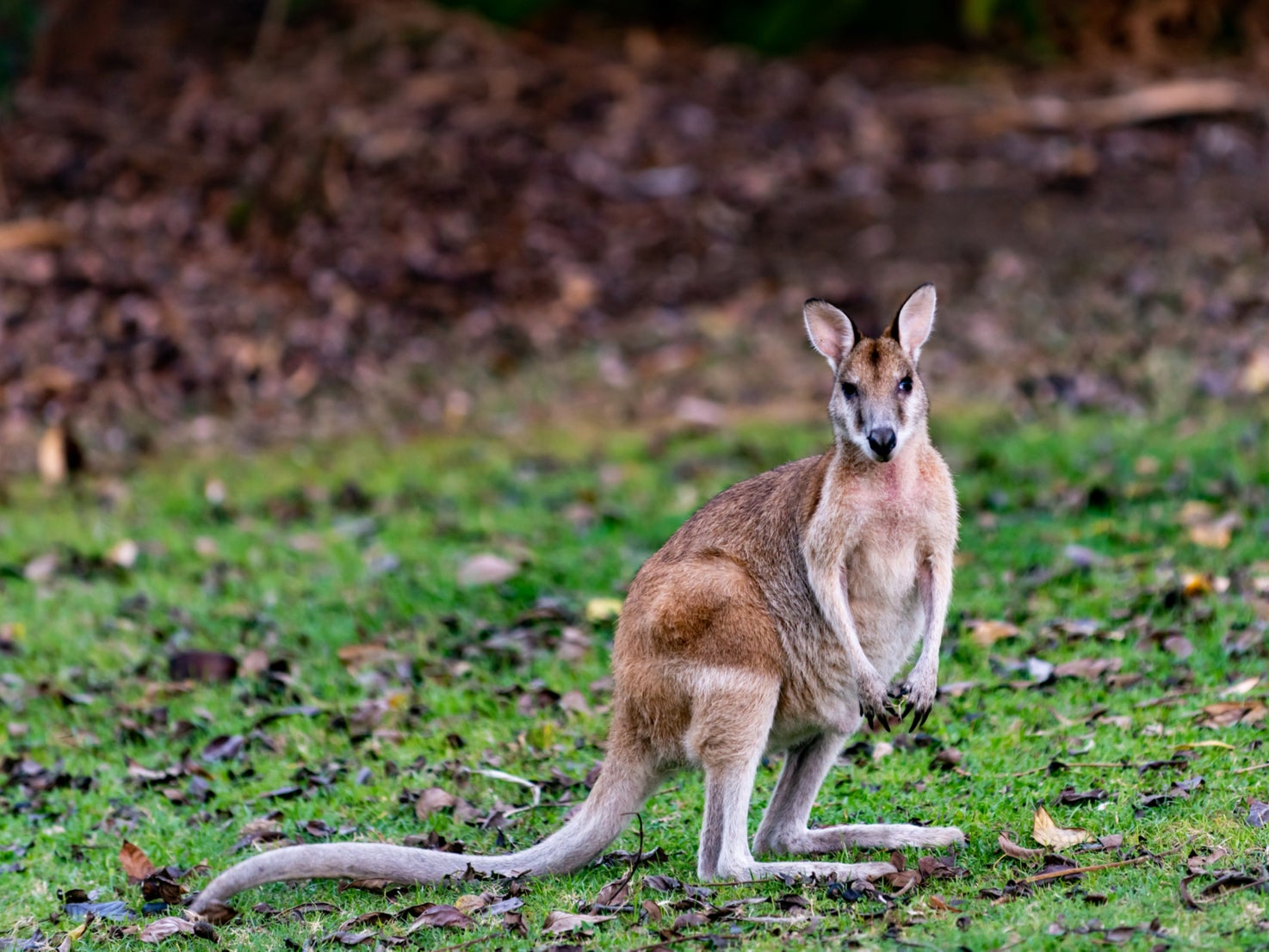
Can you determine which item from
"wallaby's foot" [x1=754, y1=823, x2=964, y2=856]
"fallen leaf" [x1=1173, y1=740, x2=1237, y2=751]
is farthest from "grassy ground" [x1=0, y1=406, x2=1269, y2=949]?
"wallaby's foot" [x1=754, y1=823, x2=964, y2=856]

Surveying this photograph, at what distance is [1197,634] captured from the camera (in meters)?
5.08

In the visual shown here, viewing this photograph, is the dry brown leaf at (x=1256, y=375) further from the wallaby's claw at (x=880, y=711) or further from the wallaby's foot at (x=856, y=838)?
the wallaby's claw at (x=880, y=711)

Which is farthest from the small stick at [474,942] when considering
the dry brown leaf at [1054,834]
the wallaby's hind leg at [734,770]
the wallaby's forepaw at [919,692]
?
the dry brown leaf at [1054,834]

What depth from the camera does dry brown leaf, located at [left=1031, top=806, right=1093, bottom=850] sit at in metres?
3.64

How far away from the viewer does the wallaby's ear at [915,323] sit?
3686mm

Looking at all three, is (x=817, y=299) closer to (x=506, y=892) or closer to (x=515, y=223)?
(x=506, y=892)

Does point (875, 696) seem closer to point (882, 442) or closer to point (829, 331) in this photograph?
point (882, 442)

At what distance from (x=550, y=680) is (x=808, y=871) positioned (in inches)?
69.6

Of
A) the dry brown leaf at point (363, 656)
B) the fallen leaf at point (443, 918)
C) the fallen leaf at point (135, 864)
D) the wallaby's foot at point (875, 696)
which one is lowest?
the fallen leaf at point (135, 864)

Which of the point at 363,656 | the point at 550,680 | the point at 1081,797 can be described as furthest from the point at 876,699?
the point at 363,656

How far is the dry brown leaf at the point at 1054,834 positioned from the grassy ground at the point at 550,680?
0.08 meters

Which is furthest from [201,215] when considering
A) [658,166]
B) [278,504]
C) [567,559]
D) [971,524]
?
[971,524]

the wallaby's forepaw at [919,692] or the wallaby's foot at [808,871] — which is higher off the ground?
the wallaby's forepaw at [919,692]

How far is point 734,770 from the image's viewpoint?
3586mm
